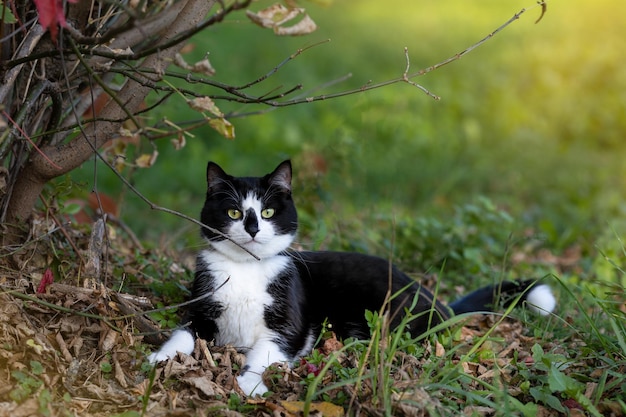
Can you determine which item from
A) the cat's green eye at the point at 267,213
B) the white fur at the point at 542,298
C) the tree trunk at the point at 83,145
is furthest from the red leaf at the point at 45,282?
the white fur at the point at 542,298

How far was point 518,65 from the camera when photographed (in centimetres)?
1014

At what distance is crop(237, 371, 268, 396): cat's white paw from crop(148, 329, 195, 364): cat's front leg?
232mm

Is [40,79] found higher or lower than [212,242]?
higher

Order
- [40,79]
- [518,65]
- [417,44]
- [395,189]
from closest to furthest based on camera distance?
[40,79] < [395,189] < [518,65] < [417,44]

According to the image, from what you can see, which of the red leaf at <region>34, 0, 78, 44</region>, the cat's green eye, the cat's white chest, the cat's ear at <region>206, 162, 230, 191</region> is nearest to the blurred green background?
the cat's ear at <region>206, 162, 230, 191</region>

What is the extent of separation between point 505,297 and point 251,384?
142 centimetres

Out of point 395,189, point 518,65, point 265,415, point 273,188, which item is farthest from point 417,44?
point 265,415

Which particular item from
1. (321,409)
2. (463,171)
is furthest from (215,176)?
(463,171)

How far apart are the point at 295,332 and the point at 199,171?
3.80m

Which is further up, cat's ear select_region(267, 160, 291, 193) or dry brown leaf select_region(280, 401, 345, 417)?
cat's ear select_region(267, 160, 291, 193)

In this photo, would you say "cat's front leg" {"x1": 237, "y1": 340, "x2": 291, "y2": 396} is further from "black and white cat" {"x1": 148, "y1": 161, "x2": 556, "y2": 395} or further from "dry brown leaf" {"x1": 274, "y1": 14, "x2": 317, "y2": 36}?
"dry brown leaf" {"x1": 274, "y1": 14, "x2": 317, "y2": 36}

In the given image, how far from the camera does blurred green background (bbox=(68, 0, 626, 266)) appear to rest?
17.9ft

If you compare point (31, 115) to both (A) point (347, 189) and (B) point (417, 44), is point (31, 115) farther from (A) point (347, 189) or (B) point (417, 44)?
(B) point (417, 44)

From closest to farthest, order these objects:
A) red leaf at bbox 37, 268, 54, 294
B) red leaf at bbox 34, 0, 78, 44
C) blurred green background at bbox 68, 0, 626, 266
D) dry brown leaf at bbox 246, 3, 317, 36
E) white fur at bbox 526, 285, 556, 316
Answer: red leaf at bbox 34, 0, 78, 44
dry brown leaf at bbox 246, 3, 317, 36
red leaf at bbox 37, 268, 54, 294
white fur at bbox 526, 285, 556, 316
blurred green background at bbox 68, 0, 626, 266
